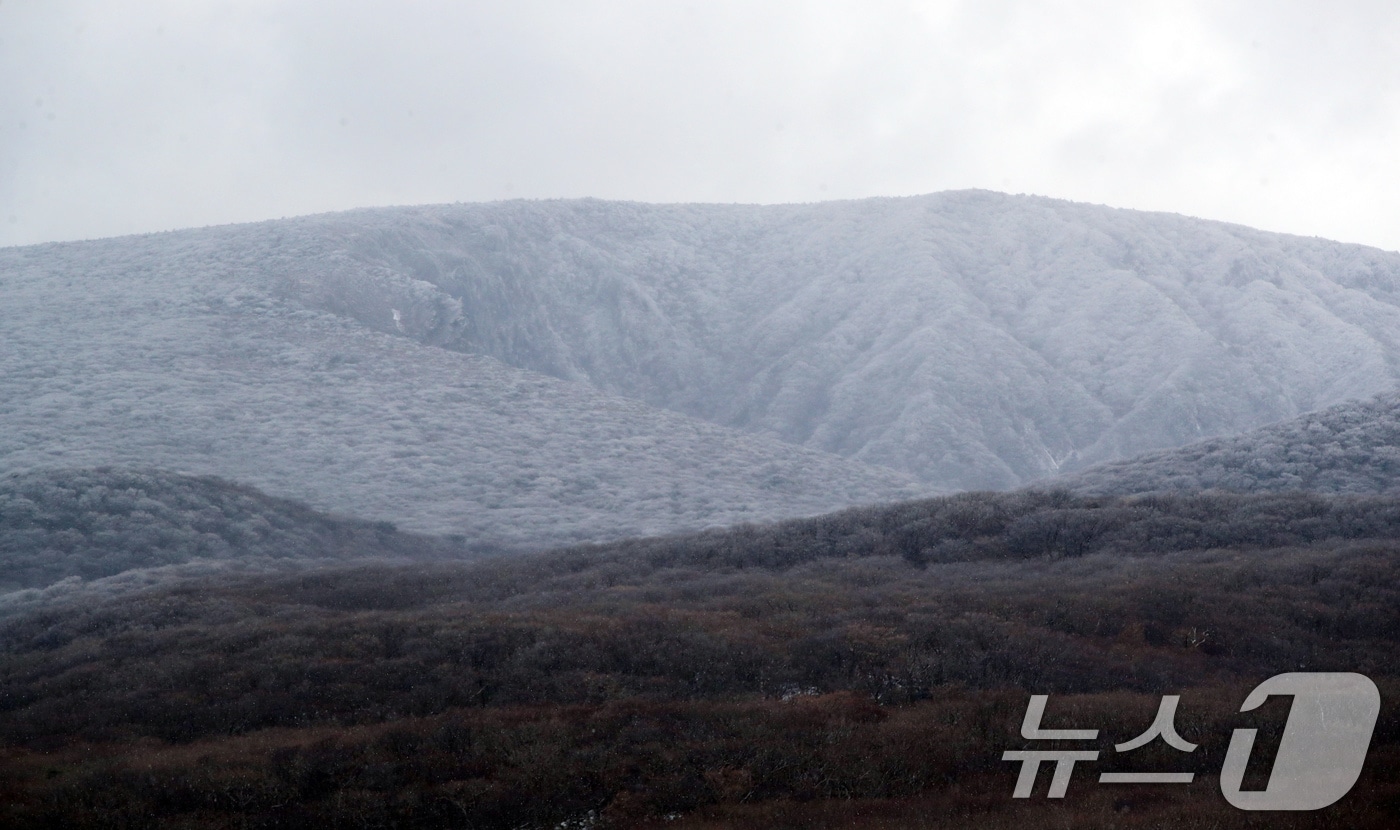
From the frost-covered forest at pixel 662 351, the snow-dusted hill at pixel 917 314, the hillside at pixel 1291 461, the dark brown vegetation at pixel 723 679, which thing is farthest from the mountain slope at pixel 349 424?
the dark brown vegetation at pixel 723 679

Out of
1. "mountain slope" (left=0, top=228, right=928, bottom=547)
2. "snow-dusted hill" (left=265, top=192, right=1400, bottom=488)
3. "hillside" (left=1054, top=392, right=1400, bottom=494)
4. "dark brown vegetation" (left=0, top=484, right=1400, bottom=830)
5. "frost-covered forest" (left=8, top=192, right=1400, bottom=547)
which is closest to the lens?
"dark brown vegetation" (left=0, top=484, right=1400, bottom=830)

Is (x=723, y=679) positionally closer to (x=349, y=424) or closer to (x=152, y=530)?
(x=152, y=530)

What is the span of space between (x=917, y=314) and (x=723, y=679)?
7021cm

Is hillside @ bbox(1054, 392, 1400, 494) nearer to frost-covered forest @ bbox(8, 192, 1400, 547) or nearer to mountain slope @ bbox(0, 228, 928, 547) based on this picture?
frost-covered forest @ bbox(8, 192, 1400, 547)

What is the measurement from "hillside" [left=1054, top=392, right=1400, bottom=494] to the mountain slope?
53.1ft

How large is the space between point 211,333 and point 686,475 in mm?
33056

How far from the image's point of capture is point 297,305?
69.6m

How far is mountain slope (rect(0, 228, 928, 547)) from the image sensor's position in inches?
1815

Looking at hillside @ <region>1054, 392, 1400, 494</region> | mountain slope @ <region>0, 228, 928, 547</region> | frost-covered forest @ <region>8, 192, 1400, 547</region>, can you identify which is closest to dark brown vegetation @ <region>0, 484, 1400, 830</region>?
hillside @ <region>1054, 392, 1400, 494</region>

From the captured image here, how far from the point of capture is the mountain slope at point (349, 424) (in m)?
46.1

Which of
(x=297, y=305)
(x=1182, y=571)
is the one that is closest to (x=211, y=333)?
(x=297, y=305)

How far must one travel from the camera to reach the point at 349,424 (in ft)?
178

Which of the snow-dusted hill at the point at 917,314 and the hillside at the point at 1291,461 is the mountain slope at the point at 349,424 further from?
the hillside at the point at 1291,461

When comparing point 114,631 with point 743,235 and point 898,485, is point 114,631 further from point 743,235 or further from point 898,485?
point 743,235
